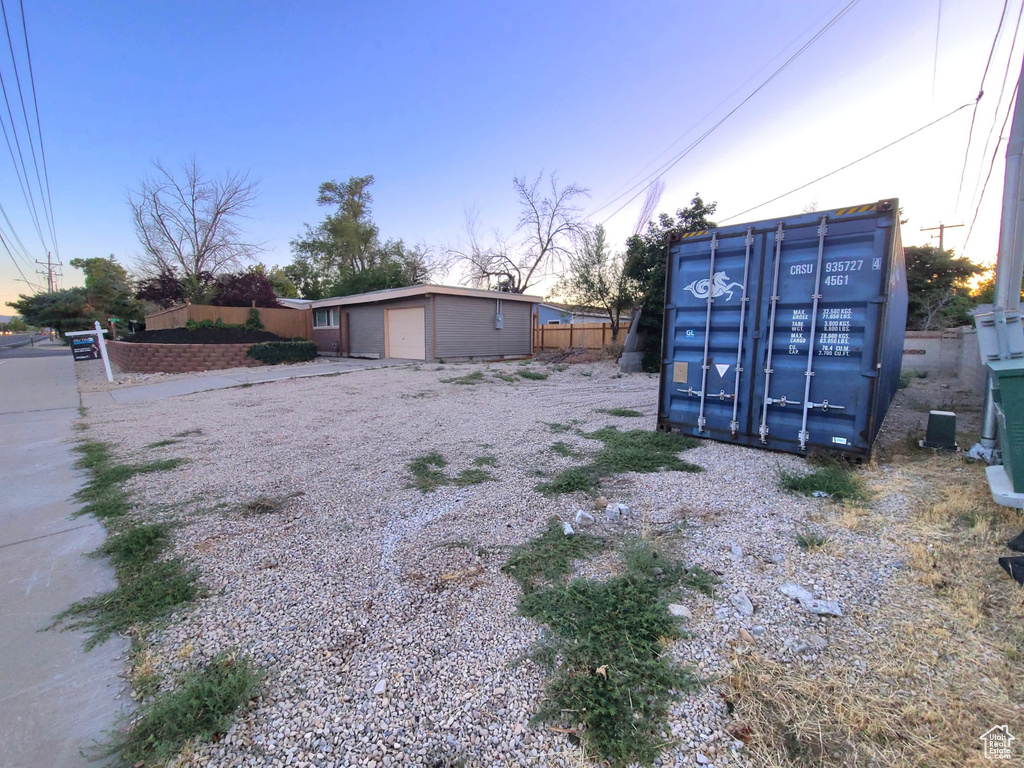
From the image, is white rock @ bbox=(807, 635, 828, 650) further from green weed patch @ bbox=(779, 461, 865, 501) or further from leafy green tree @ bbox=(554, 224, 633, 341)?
leafy green tree @ bbox=(554, 224, 633, 341)

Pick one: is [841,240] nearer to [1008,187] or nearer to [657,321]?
[1008,187]

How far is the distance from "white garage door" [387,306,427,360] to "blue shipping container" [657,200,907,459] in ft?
42.0

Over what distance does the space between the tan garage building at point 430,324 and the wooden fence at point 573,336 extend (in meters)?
2.54

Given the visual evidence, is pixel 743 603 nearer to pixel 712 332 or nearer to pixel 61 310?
pixel 712 332

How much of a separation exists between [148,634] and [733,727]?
8.92 feet

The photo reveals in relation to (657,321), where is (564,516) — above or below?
below

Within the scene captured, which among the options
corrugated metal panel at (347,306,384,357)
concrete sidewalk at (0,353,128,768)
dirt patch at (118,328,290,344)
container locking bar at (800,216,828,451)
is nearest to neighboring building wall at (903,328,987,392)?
container locking bar at (800,216,828,451)

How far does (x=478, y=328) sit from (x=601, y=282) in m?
5.66

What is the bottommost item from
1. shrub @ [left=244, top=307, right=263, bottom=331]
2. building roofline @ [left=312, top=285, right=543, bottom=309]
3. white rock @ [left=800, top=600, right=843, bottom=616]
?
white rock @ [left=800, top=600, right=843, bottom=616]

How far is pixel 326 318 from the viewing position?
74.0ft

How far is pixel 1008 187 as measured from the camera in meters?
4.59

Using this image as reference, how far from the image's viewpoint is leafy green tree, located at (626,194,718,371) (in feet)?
49.5

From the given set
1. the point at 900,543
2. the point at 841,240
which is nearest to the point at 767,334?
the point at 841,240

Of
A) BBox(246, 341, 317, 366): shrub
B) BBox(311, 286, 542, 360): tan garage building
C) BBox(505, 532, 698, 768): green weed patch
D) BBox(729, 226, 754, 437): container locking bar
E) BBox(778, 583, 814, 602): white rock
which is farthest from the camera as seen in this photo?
BBox(311, 286, 542, 360): tan garage building
